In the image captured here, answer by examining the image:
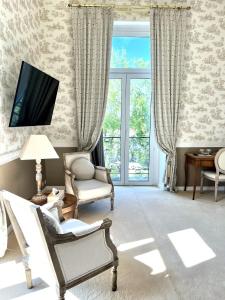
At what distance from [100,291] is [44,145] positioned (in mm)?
1585

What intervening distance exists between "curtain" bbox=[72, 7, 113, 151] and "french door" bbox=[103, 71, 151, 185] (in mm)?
460

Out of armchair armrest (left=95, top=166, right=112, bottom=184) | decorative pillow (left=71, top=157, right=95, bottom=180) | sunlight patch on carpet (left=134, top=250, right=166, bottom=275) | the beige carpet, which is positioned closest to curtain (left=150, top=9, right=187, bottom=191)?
the beige carpet

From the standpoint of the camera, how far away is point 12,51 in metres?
3.29

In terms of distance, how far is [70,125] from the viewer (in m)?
4.84

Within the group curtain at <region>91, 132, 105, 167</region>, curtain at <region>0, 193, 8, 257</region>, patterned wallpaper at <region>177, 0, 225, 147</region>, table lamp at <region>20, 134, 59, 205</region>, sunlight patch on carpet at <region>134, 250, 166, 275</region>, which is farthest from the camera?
curtain at <region>91, 132, 105, 167</region>

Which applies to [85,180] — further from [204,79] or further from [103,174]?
[204,79]

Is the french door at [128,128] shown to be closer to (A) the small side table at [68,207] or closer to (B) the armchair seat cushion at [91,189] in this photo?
(B) the armchair seat cushion at [91,189]

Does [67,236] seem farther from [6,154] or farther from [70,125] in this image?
[70,125]

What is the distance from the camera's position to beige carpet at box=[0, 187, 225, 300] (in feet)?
6.95

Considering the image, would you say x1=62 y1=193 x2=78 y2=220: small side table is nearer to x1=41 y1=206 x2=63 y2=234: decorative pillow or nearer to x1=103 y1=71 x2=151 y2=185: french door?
x1=41 y1=206 x2=63 y2=234: decorative pillow

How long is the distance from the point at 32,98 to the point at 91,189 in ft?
4.67

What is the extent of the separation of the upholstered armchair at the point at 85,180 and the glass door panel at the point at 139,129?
122 centimetres

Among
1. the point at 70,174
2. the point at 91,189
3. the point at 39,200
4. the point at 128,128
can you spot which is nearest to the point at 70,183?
the point at 70,174

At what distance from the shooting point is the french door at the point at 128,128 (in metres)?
5.09
